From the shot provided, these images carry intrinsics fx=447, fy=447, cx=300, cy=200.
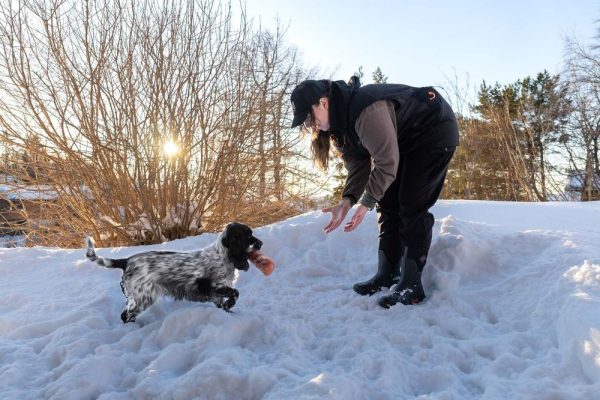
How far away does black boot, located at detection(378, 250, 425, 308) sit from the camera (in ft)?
9.44

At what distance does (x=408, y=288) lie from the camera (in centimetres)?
291

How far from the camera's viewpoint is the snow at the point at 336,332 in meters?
1.99

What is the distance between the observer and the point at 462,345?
235 cm

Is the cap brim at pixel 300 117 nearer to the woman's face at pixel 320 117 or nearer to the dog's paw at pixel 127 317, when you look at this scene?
the woman's face at pixel 320 117

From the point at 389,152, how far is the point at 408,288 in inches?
37.8

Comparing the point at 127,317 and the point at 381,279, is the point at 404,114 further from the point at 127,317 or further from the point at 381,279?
the point at 127,317

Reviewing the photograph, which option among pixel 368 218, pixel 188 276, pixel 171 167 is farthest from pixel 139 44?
pixel 188 276

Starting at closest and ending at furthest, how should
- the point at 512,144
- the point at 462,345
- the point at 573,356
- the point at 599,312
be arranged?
1. the point at 573,356
2. the point at 599,312
3. the point at 462,345
4. the point at 512,144

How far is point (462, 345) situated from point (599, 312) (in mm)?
659

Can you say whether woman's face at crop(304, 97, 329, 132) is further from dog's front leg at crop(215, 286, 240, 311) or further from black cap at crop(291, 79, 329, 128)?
dog's front leg at crop(215, 286, 240, 311)

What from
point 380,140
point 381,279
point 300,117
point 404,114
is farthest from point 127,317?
point 404,114

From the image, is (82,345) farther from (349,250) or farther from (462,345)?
(349,250)

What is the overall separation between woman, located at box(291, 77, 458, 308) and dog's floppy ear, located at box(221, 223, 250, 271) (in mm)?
566

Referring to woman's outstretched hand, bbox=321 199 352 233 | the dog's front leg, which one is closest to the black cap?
woman's outstretched hand, bbox=321 199 352 233
